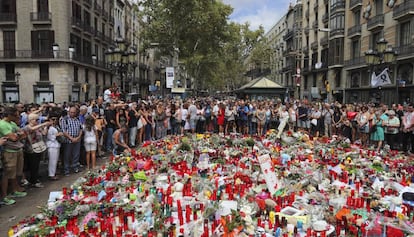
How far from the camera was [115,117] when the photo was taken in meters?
11.2

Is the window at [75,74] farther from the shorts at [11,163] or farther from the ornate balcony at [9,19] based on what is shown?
the shorts at [11,163]

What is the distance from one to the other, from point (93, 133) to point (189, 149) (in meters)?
2.67

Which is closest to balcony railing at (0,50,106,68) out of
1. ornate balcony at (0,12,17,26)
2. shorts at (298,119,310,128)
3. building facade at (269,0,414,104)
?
ornate balcony at (0,12,17,26)

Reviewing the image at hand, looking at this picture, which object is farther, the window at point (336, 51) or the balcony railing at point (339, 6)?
the window at point (336, 51)

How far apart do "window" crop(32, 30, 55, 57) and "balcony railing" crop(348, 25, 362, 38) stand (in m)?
31.7

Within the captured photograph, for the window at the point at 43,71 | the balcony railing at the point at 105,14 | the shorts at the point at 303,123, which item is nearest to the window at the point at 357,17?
the shorts at the point at 303,123

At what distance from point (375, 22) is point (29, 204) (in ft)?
107

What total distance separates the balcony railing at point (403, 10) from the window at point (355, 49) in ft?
25.7

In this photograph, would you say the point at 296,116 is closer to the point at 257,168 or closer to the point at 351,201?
the point at 257,168

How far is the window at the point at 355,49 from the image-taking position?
35209mm

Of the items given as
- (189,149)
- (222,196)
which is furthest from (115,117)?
(222,196)

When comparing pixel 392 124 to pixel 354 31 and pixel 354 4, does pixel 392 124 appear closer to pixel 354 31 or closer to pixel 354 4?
pixel 354 31

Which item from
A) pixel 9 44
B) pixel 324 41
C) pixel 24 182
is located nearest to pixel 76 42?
pixel 9 44

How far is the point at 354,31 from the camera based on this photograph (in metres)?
35.2
